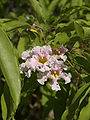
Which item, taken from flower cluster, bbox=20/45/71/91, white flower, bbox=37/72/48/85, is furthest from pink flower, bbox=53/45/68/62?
white flower, bbox=37/72/48/85

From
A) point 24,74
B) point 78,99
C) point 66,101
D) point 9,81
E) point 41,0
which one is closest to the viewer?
point 9,81

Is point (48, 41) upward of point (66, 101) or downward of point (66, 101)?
upward

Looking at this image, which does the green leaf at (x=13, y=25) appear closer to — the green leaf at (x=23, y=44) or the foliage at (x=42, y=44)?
the foliage at (x=42, y=44)

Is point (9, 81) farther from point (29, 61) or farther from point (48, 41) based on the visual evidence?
point (48, 41)

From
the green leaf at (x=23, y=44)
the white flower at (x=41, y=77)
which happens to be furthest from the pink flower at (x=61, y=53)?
the green leaf at (x=23, y=44)

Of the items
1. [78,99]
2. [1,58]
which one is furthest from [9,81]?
[78,99]

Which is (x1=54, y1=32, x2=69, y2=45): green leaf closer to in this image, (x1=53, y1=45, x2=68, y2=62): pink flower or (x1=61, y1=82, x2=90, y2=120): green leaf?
(x1=53, y1=45, x2=68, y2=62): pink flower

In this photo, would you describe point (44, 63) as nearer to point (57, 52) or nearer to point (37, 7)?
point (57, 52)
